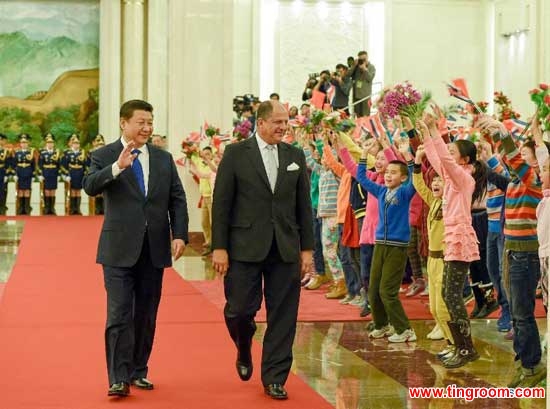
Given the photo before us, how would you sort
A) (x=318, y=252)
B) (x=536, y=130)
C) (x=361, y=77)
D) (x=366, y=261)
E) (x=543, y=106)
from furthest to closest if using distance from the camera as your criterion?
(x=361, y=77), (x=318, y=252), (x=366, y=261), (x=536, y=130), (x=543, y=106)

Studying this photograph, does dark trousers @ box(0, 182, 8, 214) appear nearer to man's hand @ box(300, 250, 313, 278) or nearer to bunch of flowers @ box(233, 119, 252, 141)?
bunch of flowers @ box(233, 119, 252, 141)

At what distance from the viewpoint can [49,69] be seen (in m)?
33.8

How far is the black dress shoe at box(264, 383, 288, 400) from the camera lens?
6.98 m

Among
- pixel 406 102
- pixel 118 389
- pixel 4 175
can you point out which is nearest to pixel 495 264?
pixel 406 102

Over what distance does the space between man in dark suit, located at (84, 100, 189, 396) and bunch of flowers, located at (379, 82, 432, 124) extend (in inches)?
82.2

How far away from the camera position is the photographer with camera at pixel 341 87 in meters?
19.4

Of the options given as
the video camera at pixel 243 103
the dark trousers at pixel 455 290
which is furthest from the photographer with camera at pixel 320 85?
the dark trousers at pixel 455 290

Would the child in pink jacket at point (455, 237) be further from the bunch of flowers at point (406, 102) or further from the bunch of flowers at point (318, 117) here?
the bunch of flowers at point (318, 117)

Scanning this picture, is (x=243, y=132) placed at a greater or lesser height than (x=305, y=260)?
greater

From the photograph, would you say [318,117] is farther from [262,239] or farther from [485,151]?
[262,239]

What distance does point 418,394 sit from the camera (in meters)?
7.21

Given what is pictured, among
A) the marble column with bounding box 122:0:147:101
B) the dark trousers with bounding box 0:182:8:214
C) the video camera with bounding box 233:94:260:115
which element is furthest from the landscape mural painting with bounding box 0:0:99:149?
the video camera with bounding box 233:94:260:115

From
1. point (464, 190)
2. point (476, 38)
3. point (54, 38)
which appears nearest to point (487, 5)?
point (476, 38)

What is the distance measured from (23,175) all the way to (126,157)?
21161 millimetres
